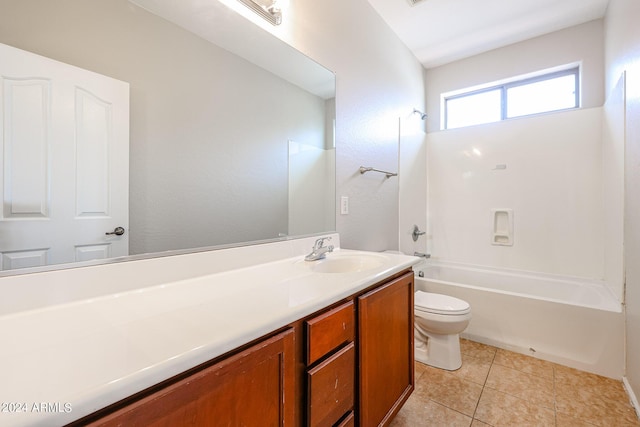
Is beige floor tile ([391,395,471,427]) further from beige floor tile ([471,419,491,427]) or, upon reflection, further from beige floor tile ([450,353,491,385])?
beige floor tile ([450,353,491,385])

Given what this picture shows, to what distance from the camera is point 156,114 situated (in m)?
0.96

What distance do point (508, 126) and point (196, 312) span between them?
3.16 m

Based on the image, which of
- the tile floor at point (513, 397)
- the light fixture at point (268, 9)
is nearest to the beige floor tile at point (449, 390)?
the tile floor at point (513, 397)

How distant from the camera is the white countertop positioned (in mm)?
380

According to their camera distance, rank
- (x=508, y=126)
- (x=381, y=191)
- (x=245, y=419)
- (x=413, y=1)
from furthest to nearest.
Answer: (x=508, y=126) → (x=381, y=191) → (x=413, y=1) → (x=245, y=419)

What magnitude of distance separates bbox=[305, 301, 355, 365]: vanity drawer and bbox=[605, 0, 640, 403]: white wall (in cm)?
166

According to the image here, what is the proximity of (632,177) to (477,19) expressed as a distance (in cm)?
167

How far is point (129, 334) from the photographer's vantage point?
567 mm

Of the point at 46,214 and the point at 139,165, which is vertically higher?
the point at 139,165

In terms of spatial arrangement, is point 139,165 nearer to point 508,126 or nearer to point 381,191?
point 381,191

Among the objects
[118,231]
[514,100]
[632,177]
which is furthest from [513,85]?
[118,231]

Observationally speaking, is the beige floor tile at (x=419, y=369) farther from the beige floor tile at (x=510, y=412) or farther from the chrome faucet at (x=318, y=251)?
the chrome faucet at (x=318, y=251)

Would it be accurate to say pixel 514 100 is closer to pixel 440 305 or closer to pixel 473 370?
pixel 440 305

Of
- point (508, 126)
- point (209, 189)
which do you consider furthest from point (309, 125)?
point (508, 126)
